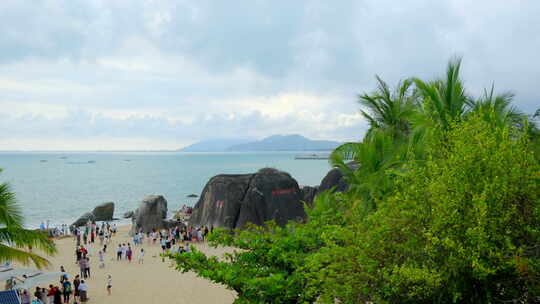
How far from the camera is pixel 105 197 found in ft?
283

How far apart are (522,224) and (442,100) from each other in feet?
16.7

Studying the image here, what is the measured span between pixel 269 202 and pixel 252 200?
1391 millimetres

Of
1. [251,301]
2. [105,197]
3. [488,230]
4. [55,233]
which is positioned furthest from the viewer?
[105,197]

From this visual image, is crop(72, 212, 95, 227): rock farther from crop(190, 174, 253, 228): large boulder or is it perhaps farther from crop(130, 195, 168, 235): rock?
crop(190, 174, 253, 228): large boulder

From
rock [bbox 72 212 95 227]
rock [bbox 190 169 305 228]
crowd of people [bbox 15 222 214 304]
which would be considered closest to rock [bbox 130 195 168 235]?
crowd of people [bbox 15 222 214 304]

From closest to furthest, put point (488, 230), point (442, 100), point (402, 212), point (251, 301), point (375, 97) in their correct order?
point (488, 230), point (402, 212), point (251, 301), point (442, 100), point (375, 97)

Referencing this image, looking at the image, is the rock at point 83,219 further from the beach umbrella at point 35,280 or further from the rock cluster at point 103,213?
the beach umbrella at point 35,280

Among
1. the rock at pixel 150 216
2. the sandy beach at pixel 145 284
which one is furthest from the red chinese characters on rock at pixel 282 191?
the rock at pixel 150 216

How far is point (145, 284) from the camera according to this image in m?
21.5

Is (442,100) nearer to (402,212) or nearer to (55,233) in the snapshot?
(402,212)

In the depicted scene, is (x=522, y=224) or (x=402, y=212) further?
(x=402, y=212)

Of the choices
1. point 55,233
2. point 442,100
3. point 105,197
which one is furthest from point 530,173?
point 105,197

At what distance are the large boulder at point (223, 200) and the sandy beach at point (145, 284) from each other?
5533 millimetres

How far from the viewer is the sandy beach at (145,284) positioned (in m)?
18.7
